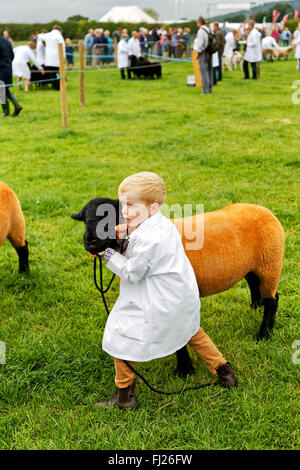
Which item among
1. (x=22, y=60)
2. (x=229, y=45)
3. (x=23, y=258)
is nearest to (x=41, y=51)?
(x=22, y=60)

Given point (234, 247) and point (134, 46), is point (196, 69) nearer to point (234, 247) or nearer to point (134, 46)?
point (134, 46)

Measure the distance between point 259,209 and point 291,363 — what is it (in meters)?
1.07

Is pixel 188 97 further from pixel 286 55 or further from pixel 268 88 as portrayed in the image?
pixel 286 55

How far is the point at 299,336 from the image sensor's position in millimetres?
Answer: 3213

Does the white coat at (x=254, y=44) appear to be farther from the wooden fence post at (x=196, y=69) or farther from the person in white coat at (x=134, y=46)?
the person in white coat at (x=134, y=46)

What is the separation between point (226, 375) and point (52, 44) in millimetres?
15396

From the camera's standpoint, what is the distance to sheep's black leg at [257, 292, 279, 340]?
3.14m

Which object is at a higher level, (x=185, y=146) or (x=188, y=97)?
(x=188, y=97)

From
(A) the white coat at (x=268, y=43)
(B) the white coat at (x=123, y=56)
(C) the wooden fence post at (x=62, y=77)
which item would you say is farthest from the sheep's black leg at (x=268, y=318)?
(A) the white coat at (x=268, y=43)

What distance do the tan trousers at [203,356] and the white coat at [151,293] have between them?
0.51ft

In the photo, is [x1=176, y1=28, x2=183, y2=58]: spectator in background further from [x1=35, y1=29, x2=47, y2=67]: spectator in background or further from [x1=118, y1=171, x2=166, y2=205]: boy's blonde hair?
[x1=118, y1=171, x2=166, y2=205]: boy's blonde hair

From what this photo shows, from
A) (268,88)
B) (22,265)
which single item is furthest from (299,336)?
(268,88)

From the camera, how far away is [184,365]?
2.85m

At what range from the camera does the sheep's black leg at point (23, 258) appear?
13.5ft
